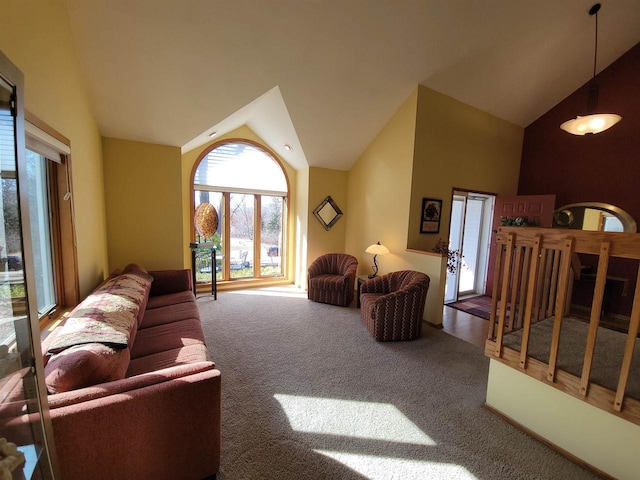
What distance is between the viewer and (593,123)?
2.97 meters

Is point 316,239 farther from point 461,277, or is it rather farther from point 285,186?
point 461,277

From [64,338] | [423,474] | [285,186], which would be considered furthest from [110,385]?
[285,186]

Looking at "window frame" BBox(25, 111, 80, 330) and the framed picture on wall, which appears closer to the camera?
"window frame" BBox(25, 111, 80, 330)

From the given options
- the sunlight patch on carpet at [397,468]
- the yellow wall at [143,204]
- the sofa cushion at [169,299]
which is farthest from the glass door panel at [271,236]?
the sunlight patch on carpet at [397,468]

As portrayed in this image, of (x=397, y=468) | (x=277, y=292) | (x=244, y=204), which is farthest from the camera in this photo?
(x=244, y=204)

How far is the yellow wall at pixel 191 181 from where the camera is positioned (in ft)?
14.9

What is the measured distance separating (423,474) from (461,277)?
13.6ft

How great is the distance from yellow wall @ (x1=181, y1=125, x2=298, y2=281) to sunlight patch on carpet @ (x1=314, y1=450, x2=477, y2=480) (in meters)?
3.64

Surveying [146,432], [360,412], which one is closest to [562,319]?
[360,412]

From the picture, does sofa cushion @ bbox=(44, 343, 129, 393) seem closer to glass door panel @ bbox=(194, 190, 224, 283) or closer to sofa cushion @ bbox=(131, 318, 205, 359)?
sofa cushion @ bbox=(131, 318, 205, 359)

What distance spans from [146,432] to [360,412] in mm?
1385

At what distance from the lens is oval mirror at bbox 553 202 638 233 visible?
3.99m

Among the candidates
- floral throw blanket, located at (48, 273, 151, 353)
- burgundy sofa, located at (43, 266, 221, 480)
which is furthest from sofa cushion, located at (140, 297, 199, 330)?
burgundy sofa, located at (43, 266, 221, 480)

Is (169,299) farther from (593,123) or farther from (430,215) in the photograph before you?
(593,123)
